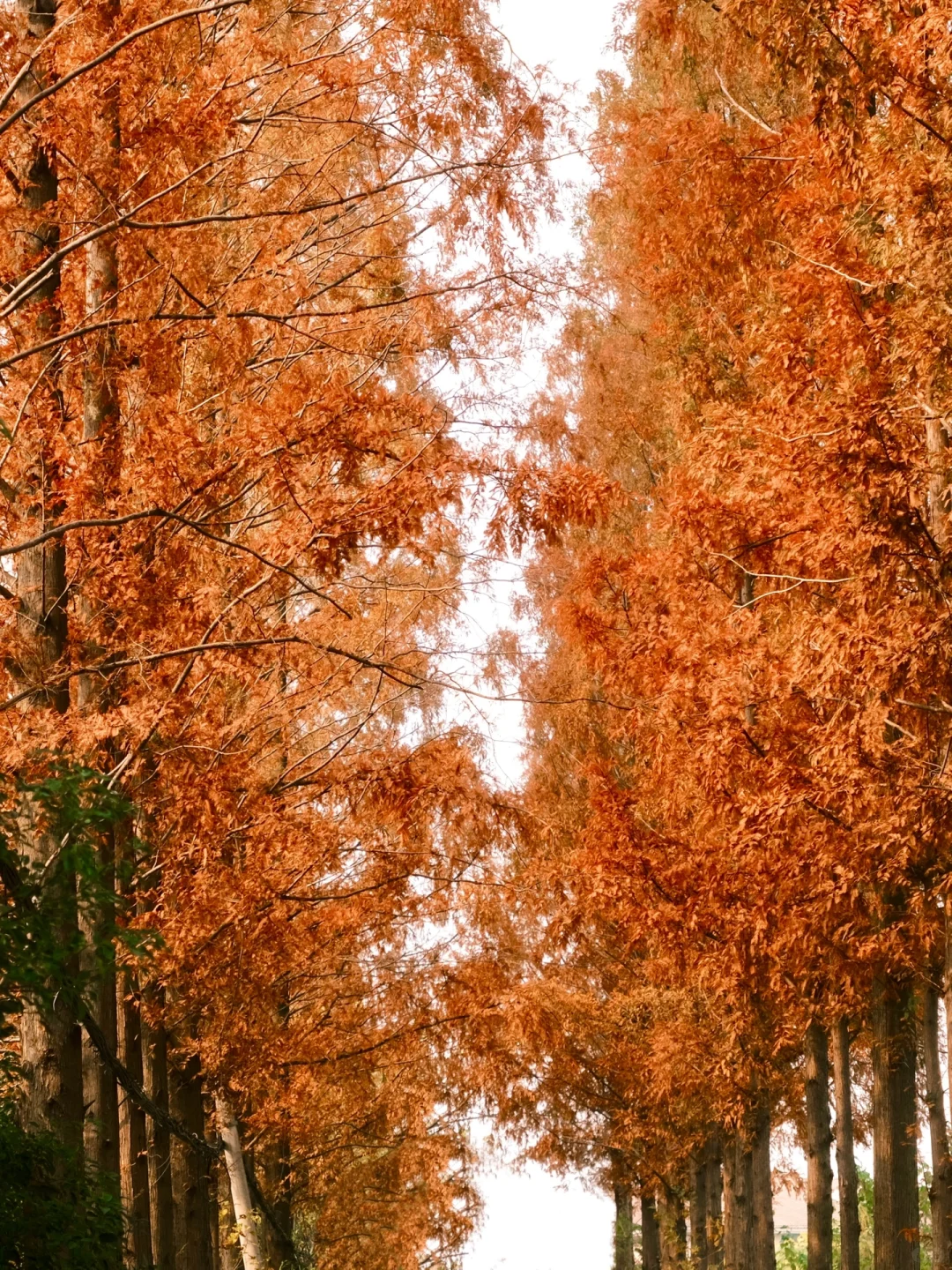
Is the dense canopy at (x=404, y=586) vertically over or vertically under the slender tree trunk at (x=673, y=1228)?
over

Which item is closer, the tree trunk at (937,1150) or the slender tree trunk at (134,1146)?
the tree trunk at (937,1150)

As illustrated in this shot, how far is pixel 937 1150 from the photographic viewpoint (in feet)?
34.3

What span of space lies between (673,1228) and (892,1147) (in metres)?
12.5

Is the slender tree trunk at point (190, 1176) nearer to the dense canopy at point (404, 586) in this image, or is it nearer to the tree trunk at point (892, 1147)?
the dense canopy at point (404, 586)

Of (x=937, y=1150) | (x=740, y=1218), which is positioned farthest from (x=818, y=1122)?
(x=740, y=1218)

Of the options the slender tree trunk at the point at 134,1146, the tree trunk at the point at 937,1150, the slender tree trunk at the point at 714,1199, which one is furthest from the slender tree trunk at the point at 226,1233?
the tree trunk at the point at 937,1150

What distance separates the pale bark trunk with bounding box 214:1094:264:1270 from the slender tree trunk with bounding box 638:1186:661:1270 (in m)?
11.8

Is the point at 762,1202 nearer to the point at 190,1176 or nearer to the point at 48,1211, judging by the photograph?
the point at 190,1176

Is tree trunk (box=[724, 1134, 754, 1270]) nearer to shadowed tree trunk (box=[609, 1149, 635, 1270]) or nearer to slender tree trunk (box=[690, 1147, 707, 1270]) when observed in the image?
A: slender tree trunk (box=[690, 1147, 707, 1270])

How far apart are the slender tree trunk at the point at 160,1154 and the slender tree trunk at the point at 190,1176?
0.49 feet

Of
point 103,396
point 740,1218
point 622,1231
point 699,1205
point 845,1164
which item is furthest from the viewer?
point 622,1231

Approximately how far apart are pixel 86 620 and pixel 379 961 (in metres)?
5.24

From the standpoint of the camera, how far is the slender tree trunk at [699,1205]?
21.2m

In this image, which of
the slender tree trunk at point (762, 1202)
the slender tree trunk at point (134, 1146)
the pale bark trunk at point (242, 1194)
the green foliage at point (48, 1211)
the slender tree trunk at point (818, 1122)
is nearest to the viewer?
the green foliage at point (48, 1211)
